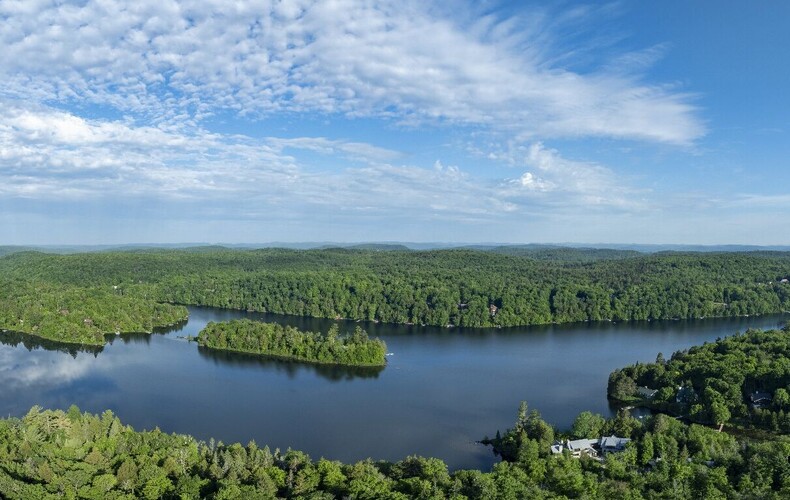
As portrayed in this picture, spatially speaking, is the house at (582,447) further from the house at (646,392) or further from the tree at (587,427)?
the house at (646,392)

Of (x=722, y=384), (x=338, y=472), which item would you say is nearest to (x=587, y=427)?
(x=722, y=384)

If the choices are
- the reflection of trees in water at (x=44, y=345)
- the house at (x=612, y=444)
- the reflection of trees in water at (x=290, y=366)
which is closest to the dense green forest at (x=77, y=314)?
the reflection of trees in water at (x=44, y=345)

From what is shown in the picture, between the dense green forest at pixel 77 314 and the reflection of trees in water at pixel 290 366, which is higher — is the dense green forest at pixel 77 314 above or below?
above

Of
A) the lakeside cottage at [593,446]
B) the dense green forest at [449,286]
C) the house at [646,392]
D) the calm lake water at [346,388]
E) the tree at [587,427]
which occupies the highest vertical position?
the dense green forest at [449,286]

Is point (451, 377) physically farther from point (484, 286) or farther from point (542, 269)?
point (542, 269)

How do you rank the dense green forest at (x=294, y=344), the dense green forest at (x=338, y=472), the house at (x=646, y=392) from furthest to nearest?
1. the dense green forest at (x=294, y=344)
2. the house at (x=646, y=392)
3. the dense green forest at (x=338, y=472)

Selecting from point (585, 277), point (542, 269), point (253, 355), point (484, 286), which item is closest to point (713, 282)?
point (585, 277)
